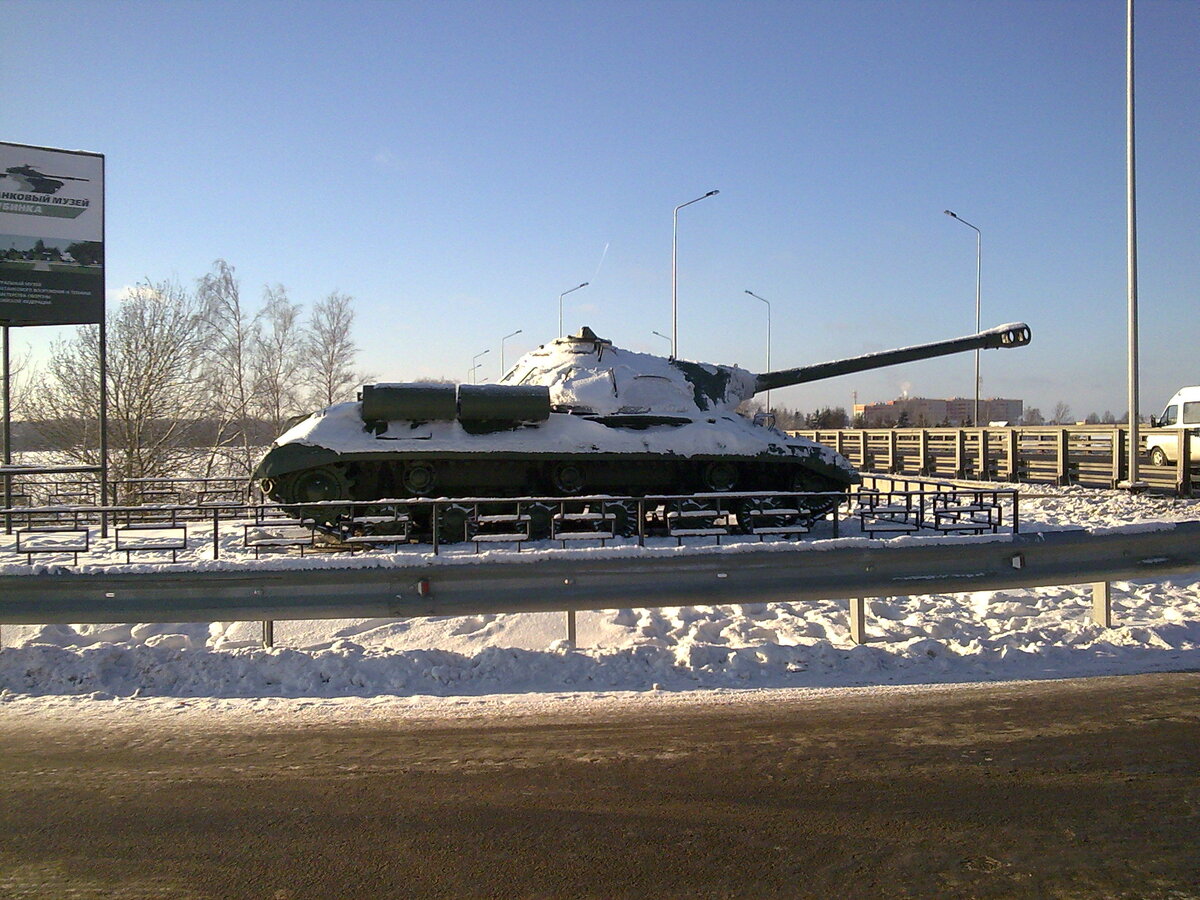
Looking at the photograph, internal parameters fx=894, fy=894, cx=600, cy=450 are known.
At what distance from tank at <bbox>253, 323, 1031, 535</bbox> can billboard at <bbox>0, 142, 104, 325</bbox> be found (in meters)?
6.00

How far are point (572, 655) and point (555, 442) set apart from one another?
7259mm

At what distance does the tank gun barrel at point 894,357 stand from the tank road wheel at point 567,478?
4779 mm

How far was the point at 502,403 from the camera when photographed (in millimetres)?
13289

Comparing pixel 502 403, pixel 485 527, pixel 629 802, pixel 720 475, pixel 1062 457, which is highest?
pixel 502 403

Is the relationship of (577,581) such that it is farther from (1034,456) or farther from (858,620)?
(1034,456)

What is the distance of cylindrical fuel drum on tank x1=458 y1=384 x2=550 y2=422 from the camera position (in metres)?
13.2

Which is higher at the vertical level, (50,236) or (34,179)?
(34,179)

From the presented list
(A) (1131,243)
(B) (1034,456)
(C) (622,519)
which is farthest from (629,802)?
(B) (1034,456)

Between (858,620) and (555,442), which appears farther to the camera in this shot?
(555,442)

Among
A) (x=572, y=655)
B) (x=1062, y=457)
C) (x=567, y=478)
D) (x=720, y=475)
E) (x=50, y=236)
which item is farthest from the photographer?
(x=1062, y=457)

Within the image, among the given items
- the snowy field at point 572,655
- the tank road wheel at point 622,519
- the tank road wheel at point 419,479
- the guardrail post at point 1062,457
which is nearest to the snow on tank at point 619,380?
the tank road wheel at point 622,519

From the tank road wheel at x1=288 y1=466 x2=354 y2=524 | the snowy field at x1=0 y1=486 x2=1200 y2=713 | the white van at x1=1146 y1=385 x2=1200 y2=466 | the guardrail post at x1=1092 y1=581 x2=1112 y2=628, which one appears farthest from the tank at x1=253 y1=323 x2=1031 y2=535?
the white van at x1=1146 y1=385 x2=1200 y2=466

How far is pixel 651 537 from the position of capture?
43.4 ft

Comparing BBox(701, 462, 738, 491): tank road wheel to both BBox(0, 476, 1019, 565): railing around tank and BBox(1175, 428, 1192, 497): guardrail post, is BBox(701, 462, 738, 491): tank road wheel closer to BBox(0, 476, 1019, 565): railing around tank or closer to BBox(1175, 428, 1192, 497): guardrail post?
BBox(0, 476, 1019, 565): railing around tank
